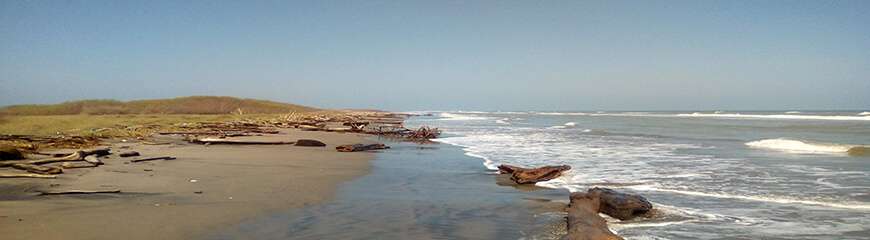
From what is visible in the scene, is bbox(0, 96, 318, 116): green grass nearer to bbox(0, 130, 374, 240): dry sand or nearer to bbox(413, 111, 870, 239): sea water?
bbox(0, 130, 374, 240): dry sand

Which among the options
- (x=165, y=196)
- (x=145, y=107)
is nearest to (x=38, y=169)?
(x=165, y=196)

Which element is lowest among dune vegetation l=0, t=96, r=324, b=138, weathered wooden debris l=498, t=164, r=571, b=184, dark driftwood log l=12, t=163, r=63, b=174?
weathered wooden debris l=498, t=164, r=571, b=184

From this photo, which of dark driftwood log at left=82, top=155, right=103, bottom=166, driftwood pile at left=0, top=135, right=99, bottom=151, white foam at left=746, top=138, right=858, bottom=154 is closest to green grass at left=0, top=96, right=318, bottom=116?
driftwood pile at left=0, top=135, right=99, bottom=151

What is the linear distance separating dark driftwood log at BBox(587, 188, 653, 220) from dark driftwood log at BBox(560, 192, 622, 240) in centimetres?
9

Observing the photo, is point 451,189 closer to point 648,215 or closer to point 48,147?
point 648,215

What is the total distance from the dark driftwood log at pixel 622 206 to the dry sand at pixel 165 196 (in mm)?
3015

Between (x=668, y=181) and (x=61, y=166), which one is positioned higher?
(x=61, y=166)

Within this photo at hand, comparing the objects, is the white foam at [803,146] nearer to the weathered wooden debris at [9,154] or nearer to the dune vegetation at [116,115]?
the weathered wooden debris at [9,154]

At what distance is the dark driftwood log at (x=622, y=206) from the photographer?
14.4 feet

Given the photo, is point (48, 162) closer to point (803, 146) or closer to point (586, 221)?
point (586, 221)

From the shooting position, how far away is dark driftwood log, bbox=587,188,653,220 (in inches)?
172

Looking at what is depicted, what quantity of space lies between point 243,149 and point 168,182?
484cm

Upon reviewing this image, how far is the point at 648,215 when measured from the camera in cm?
452

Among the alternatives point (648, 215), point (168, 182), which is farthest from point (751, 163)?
point (168, 182)
